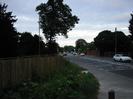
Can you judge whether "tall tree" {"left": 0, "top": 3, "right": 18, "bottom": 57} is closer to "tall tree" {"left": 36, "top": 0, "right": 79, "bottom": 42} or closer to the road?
the road

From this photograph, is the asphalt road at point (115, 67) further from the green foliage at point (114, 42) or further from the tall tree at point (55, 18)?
the green foliage at point (114, 42)

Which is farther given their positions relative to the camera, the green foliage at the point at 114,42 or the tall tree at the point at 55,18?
the green foliage at the point at 114,42

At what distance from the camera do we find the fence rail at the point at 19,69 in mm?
12628

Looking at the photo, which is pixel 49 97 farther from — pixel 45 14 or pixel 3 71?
pixel 45 14

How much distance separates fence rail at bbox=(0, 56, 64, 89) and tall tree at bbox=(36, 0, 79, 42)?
55881mm

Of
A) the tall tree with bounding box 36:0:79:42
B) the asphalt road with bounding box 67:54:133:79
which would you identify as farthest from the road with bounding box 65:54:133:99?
the tall tree with bounding box 36:0:79:42

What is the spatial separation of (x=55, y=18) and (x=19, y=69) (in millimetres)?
63912

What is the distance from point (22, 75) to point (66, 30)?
6297 cm

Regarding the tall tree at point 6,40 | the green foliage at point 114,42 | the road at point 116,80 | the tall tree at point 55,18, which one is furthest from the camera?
the green foliage at point 114,42

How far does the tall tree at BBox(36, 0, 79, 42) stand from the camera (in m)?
76.3

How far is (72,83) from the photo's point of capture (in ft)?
42.0

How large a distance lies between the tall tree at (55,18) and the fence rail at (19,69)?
55.9 metres

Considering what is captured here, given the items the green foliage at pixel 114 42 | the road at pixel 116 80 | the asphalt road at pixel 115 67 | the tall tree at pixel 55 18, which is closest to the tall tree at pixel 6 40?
the road at pixel 116 80

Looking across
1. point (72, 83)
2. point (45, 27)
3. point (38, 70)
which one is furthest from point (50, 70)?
point (45, 27)
